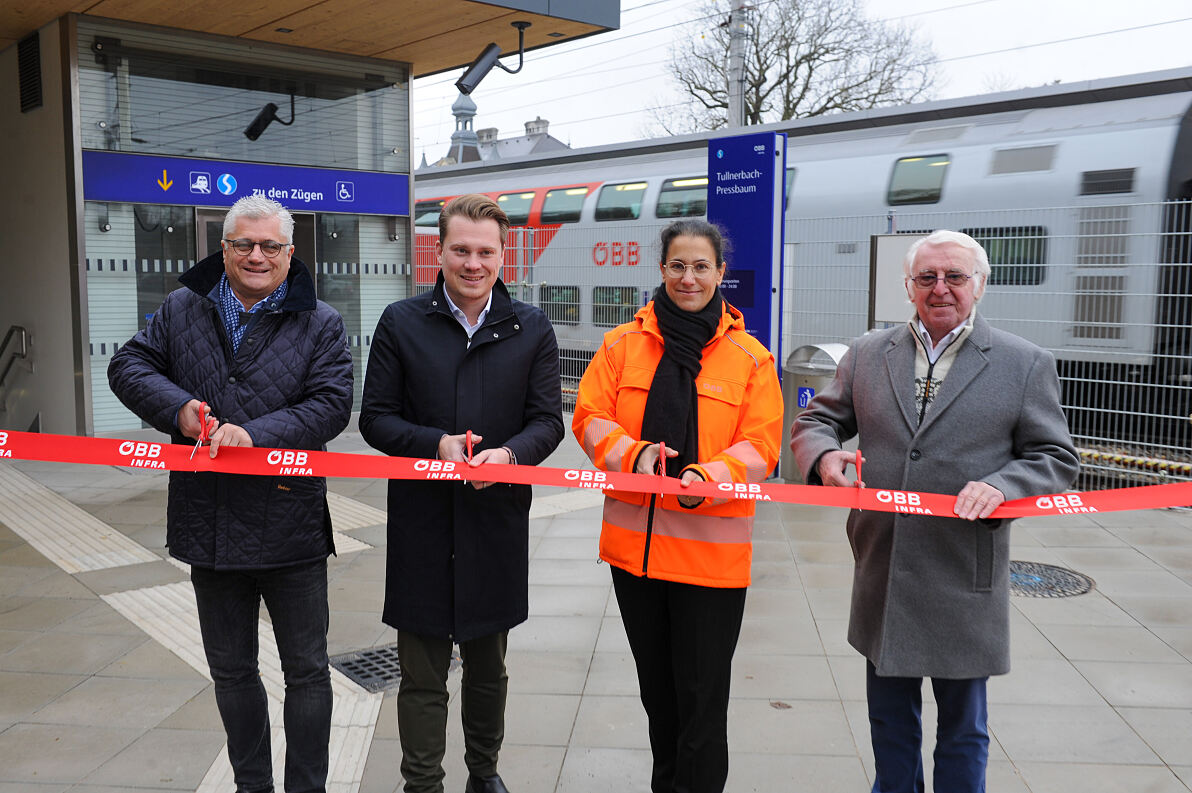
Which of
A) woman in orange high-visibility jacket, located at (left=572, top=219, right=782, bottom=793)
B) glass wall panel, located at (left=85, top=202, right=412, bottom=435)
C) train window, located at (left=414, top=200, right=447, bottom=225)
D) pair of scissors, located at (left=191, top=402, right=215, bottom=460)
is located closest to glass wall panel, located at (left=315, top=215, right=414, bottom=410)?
glass wall panel, located at (left=85, top=202, right=412, bottom=435)

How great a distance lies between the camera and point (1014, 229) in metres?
10.4

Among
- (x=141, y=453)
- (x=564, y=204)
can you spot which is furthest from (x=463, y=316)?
(x=564, y=204)

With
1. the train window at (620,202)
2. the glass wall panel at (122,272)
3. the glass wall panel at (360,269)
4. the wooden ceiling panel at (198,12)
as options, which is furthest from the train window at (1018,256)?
the glass wall panel at (122,272)

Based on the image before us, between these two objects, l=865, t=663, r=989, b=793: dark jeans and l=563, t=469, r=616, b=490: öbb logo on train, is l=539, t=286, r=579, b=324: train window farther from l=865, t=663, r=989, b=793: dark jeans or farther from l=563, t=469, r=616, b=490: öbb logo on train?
l=865, t=663, r=989, b=793: dark jeans

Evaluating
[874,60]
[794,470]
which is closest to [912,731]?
[794,470]

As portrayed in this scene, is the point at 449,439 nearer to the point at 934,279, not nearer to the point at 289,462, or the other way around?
the point at 289,462

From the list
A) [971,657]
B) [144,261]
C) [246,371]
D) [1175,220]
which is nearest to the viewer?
[971,657]

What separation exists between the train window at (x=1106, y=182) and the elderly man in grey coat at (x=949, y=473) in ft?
29.5

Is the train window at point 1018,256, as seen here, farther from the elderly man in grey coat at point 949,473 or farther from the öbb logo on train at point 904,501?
the öbb logo on train at point 904,501

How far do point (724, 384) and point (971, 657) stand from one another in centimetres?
103

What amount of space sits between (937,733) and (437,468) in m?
1.66

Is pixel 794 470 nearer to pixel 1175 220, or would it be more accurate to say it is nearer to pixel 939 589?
pixel 1175 220

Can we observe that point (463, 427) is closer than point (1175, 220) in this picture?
Yes

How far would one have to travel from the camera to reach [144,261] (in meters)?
8.98
